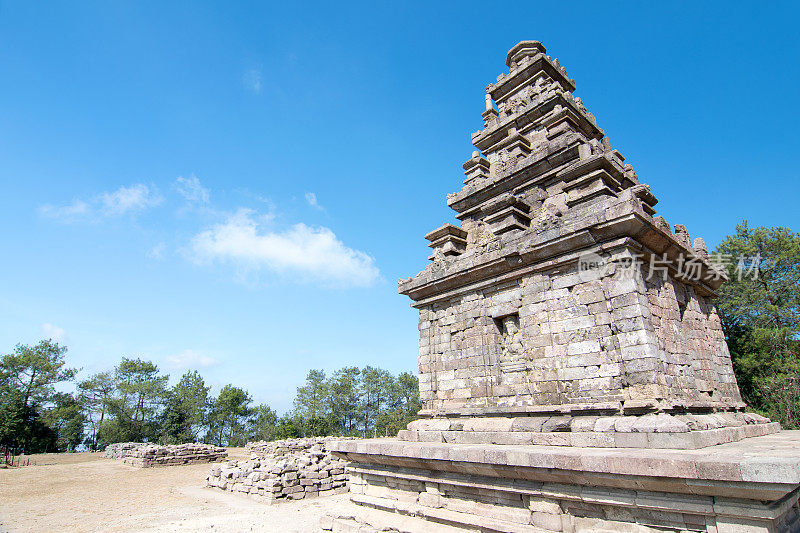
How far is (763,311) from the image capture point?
2180 cm

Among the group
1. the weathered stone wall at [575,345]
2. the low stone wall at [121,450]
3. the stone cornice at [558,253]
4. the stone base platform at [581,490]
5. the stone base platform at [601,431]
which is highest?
the stone cornice at [558,253]

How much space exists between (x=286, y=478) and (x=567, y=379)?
10296mm

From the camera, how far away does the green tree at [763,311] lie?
19.3m

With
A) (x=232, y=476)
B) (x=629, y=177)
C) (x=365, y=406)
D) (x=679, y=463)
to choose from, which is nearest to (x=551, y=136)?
(x=629, y=177)

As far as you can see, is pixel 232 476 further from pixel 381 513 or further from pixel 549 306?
pixel 549 306

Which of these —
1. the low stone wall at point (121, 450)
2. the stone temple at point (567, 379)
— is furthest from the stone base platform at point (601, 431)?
the low stone wall at point (121, 450)

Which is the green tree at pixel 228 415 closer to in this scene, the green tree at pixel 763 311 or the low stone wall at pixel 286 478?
the low stone wall at pixel 286 478

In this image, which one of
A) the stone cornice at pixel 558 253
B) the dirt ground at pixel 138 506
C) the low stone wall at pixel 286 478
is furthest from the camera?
the low stone wall at pixel 286 478

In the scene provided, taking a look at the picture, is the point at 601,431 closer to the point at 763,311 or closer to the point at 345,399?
the point at 763,311

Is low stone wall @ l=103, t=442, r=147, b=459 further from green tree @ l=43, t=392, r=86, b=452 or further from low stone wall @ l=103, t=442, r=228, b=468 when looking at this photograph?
green tree @ l=43, t=392, r=86, b=452

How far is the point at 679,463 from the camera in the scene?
3582mm

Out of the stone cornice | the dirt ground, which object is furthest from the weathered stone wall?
the dirt ground

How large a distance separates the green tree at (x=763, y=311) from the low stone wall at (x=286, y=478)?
19526 millimetres

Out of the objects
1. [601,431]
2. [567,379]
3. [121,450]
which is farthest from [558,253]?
[121,450]
